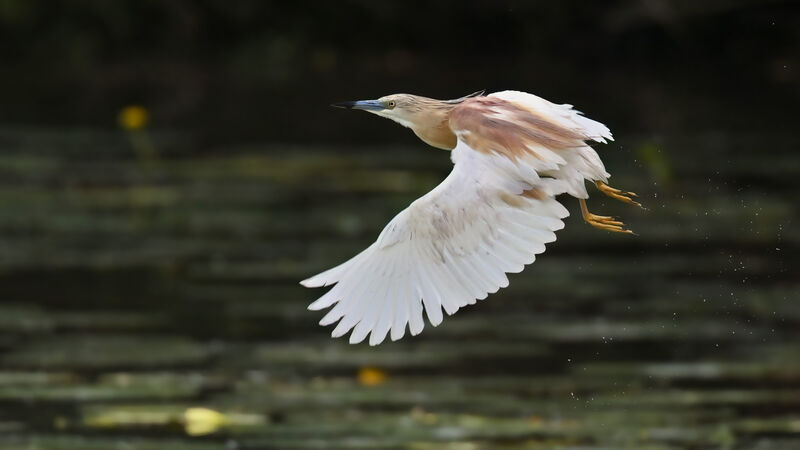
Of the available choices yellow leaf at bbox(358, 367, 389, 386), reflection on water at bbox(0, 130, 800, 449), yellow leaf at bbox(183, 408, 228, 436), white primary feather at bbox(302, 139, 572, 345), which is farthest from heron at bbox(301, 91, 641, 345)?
yellow leaf at bbox(358, 367, 389, 386)

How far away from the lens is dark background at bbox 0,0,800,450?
7738mm

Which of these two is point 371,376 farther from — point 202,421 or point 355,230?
point 355,230

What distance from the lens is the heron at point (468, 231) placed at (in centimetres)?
318

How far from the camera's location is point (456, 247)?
3227 millimetres

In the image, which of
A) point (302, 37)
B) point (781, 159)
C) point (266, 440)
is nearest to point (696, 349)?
point (266, 440)

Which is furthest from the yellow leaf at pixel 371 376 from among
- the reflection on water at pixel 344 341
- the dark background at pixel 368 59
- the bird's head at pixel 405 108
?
the dark background at pixel 368 59

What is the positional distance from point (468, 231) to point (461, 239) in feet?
0.07

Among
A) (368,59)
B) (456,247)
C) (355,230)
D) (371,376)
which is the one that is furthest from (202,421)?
(368,59)

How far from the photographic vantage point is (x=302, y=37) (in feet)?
66.1

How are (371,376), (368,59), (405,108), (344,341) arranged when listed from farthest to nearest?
1. (368,59)
2. (344,341)
3. (371,376)
4. (405,108)

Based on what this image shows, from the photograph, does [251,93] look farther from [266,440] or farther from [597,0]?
[266,440]

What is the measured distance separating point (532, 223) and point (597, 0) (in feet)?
52.6

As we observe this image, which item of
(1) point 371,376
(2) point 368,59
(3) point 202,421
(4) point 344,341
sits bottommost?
(3) point 202,421

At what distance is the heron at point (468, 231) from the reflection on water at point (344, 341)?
3984mm
